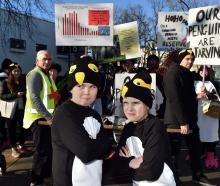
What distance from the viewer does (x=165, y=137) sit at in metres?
2.77

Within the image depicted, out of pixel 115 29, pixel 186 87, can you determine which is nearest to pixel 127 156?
pixel 186 87

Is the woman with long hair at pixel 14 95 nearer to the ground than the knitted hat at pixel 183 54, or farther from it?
nearer to the ground

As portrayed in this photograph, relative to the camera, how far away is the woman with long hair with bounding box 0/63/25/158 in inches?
318

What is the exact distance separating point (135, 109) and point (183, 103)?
304 cm

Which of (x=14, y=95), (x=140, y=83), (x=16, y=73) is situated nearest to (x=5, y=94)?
(x=14, y=95)

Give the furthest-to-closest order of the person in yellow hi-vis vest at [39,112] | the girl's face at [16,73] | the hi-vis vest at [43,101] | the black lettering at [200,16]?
the girl's face at [16,73] < the black lettering at [200,16] < the hi-vis vest at [43,101] < the person in yellow hi-vis vest at [39,112]

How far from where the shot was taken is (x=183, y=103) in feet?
19.1

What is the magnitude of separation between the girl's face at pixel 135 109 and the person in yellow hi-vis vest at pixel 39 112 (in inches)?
111

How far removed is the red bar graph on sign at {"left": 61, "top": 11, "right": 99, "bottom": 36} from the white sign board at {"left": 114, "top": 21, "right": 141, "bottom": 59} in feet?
3.89

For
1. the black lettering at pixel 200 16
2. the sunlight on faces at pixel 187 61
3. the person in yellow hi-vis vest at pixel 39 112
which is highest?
the black lettering at pixel 200 16

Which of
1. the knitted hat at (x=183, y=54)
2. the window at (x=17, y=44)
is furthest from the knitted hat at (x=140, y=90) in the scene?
the window at (x=17, y=44)

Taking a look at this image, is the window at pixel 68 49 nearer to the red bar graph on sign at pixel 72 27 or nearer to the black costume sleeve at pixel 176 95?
the red bar graph on sign at pixel 72 27

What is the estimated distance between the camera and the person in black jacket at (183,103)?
18.9 feet

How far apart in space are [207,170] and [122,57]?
307 cm
